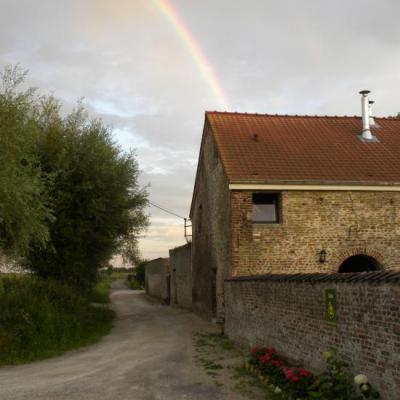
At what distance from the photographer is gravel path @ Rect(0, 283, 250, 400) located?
8.15 meters

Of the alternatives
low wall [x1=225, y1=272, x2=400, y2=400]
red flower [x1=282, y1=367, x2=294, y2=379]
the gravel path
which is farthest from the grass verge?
low wall [x1=225, y1=272, x2=400, y2=400]

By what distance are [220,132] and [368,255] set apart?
6.98m

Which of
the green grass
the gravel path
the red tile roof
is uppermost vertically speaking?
the red tile roof

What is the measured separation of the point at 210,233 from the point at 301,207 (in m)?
4.62

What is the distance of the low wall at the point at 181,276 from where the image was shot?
80.5 ft

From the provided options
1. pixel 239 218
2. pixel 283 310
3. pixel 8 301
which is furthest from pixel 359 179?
pixel 8 301

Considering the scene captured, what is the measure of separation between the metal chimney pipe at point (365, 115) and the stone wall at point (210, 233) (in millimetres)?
6165

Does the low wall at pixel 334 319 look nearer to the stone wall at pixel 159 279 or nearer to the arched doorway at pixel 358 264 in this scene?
the arched doorway at pixel 358 264

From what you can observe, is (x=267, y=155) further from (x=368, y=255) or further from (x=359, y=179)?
(x=368, y=255)

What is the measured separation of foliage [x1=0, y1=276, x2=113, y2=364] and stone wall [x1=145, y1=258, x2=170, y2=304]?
1523 cm

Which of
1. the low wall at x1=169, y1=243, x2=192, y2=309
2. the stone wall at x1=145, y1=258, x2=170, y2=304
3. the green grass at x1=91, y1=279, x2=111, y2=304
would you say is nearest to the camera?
the low wall at x1=169, y1=243, x2=192, y2=309

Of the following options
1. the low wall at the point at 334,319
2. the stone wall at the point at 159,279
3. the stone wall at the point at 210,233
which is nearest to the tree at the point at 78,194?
the stone wall at the point at 210,233

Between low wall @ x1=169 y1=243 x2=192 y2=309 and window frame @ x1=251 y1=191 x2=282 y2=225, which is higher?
window frame @ x1=251 y1=191 x2=282 y2=225

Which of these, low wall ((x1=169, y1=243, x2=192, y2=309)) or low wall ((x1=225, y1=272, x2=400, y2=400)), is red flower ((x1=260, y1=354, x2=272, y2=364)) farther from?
low wall ((x1=169, y1=243, x2=192, y2=309))
